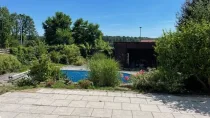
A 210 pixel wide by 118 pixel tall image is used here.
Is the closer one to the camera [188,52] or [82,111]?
[82,111]

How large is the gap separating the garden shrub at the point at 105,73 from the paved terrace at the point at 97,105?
124 cm

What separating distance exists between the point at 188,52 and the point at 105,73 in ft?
9.47

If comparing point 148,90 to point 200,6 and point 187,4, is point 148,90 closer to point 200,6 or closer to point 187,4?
point 200,6

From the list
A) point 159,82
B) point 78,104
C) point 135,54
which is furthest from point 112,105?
point 135,54

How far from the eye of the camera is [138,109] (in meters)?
5.32

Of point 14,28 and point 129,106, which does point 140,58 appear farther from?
point 14,28

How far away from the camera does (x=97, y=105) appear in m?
5.52

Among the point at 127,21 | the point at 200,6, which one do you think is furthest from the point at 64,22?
the point at 200,6

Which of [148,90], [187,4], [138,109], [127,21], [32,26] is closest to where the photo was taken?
[138,109]

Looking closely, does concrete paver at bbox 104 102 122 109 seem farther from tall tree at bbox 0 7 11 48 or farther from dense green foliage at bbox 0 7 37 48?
tall tree at bbox 0 7 11 48

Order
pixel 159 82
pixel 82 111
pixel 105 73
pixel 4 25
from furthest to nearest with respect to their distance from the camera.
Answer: pixel 4 25
pixel 105 73
pixel 159 82
pixel 82 111

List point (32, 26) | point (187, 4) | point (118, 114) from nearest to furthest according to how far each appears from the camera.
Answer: point (118, 114)
point (187, 4)
point (32, 26)

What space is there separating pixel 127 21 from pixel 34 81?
2255 centimetres

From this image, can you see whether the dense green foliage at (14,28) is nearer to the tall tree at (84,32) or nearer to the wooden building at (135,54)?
the tall tree at (84,32)
